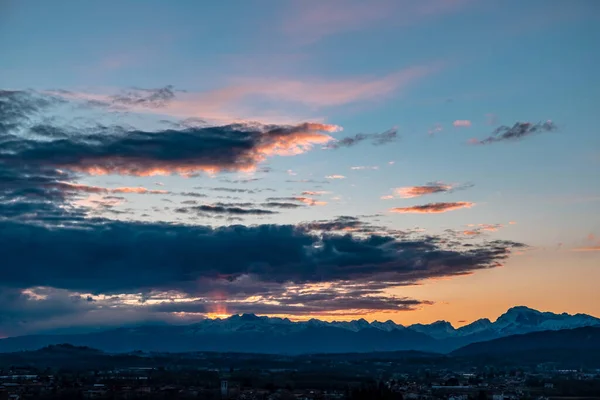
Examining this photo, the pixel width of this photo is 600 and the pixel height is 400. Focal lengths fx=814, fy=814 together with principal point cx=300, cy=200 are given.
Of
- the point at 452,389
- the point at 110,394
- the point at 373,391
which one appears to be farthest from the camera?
the point at 452,389

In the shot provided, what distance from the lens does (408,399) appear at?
154 m

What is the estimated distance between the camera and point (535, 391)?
18150 cm

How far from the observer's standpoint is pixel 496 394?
168125 millimetres

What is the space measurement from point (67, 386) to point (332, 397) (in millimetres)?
64470

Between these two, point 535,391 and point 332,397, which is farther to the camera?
point 535,391

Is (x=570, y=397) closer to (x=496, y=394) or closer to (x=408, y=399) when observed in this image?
(x=496, y=394)

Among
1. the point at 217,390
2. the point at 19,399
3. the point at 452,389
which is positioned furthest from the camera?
the point at 452,389

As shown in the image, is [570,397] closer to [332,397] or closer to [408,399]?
[408,399]

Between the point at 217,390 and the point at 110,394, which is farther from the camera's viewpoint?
the point at 217,390

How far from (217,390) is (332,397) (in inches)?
1229

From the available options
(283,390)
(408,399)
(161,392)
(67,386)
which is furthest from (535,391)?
(67,386)

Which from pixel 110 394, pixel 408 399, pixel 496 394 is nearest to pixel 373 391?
pixel 408 399

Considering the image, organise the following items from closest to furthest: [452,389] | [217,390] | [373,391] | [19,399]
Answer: [373,391], [19,399], [217,390], [452,389]

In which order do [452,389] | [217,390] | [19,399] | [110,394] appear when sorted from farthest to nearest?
[452,389] < [217,390] < [110,394] < [19,399]
